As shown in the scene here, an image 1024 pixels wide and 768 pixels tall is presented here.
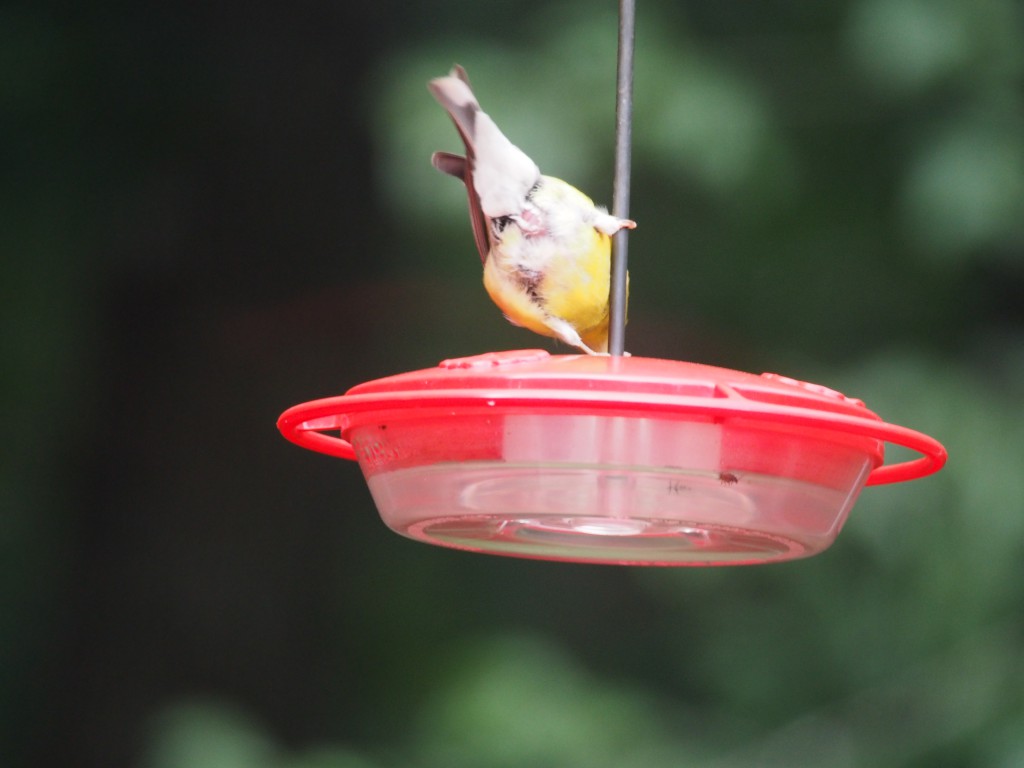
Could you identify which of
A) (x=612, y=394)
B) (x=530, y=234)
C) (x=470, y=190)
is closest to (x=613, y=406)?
(x=612, y=394)

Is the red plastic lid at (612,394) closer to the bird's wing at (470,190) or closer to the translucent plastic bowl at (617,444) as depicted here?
the translucent plastic bowl at (617,444)

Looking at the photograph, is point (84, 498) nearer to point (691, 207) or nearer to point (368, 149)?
point (368, 149)

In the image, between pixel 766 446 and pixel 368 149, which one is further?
pixel 368 149

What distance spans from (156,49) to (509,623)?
185 cm

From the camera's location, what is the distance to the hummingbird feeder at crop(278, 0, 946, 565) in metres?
1.14

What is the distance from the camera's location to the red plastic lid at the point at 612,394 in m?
1.11

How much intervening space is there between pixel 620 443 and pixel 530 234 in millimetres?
823

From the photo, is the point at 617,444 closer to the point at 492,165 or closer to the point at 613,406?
the point at 613,406

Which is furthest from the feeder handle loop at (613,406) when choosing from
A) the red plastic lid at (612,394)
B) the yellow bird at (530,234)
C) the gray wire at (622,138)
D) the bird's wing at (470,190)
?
the bird's wing at (470,190)

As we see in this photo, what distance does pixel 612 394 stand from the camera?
111 cm

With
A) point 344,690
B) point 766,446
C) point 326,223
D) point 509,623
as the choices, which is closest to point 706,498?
point 766,446

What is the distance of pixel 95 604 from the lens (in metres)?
3.44

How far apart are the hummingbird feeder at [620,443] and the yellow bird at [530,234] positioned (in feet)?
1.82

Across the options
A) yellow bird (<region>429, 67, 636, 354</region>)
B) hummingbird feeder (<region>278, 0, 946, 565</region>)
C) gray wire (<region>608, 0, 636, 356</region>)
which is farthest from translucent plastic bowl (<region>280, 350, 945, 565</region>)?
yellow bird (<region>429, 67, 636, 354</region>)
